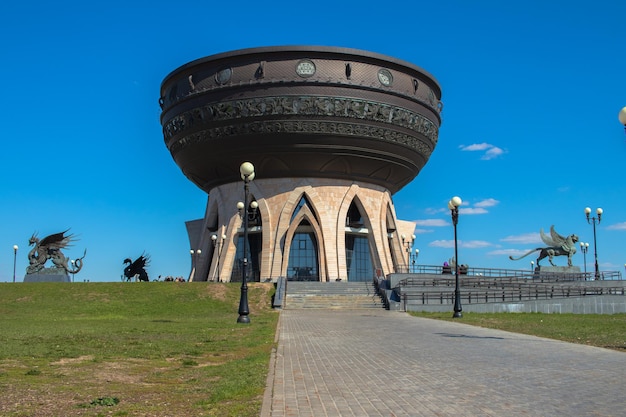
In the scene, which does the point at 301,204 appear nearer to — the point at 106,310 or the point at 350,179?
the point at 350,179

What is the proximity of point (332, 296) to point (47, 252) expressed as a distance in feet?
63.7

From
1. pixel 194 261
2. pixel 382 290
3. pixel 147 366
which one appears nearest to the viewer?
pixel 147 366

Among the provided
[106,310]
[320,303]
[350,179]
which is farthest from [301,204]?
[106,310]

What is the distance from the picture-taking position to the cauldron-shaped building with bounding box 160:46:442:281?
1790 inches

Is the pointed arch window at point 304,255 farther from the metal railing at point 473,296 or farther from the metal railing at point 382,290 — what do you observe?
the metal railing at point 473,296

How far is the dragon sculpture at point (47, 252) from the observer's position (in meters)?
42.2

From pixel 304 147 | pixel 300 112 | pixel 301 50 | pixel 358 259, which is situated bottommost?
pixel 358 259

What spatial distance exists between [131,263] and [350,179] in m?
19.3

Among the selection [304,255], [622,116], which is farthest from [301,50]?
[622,116]

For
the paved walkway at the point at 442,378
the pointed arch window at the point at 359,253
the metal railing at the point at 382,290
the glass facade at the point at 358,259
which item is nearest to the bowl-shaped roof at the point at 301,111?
the pointed arch window at the point at 359,253

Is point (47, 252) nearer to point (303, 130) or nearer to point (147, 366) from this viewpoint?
point (303, 130)

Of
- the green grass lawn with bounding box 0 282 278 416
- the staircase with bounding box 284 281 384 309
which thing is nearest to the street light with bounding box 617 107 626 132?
the green grass lawn with bounding box 0 282 278 416

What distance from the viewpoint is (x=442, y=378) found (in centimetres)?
970

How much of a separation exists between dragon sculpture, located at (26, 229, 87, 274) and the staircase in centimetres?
1508
